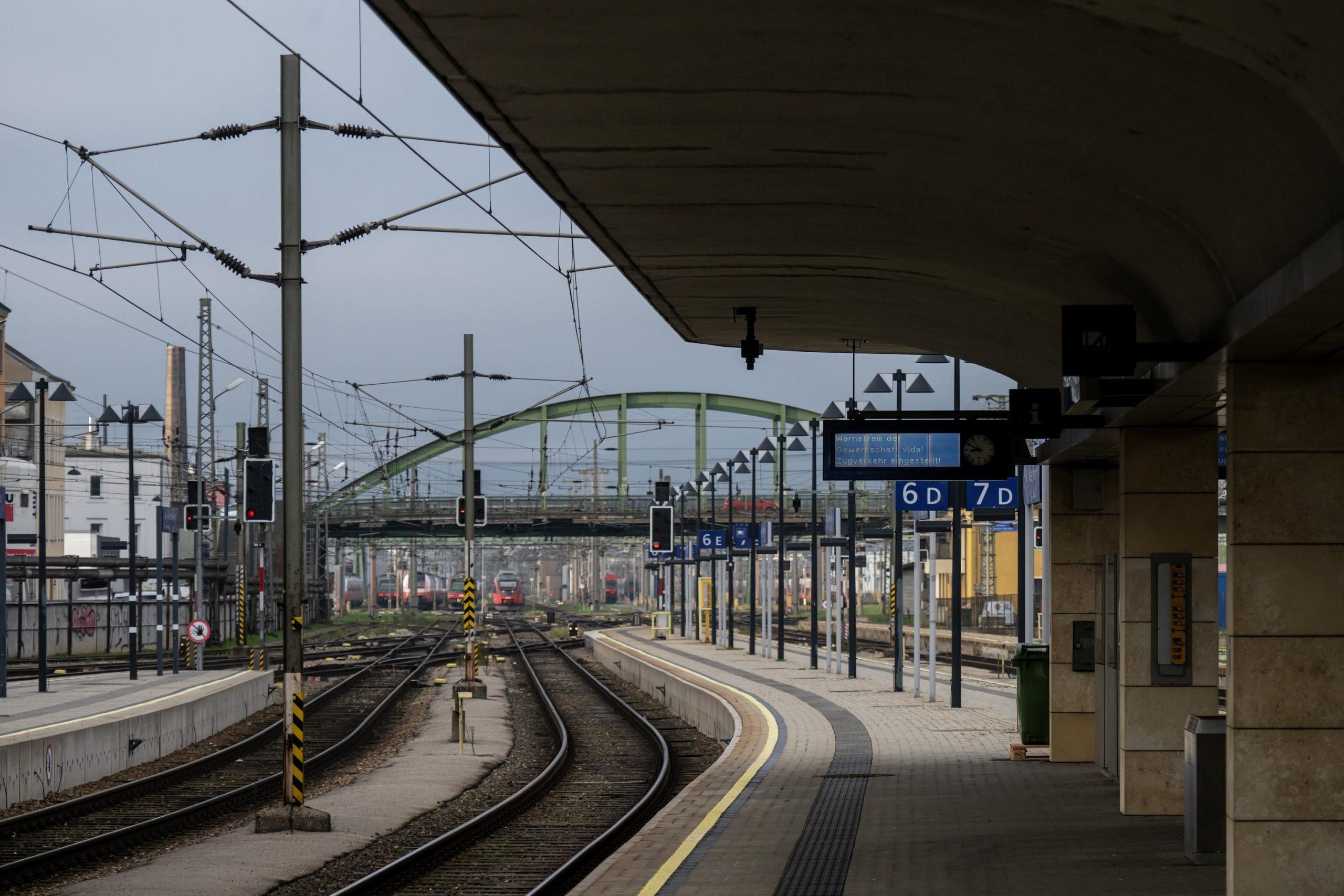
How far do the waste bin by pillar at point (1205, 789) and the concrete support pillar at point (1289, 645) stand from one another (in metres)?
1.58

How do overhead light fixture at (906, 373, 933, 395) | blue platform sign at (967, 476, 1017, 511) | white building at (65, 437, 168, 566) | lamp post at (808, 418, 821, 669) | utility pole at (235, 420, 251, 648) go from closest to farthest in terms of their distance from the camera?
blue platform sign at (967, 476, 1017, 511)
overhead light fixture at (906, 373, 933, 395)
lamp post at (808, 418, 821, 669)
utility pole at (235, 420, 251, 648)
white building at (65, 437, 168, 566)

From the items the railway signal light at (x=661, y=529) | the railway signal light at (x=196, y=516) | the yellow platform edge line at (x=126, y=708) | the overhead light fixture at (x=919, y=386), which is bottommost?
the yellow platform edge line at (x=126, y=708)

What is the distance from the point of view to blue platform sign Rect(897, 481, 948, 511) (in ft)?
70.8

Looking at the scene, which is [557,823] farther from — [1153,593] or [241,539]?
[241,539]

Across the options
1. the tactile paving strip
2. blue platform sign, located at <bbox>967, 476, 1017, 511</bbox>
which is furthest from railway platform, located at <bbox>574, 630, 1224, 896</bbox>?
blue platform sign, located at <bbox>967, 476, 1017, 511</bbox>

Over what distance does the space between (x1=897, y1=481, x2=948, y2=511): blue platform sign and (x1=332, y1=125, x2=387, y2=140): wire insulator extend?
9.06 metres

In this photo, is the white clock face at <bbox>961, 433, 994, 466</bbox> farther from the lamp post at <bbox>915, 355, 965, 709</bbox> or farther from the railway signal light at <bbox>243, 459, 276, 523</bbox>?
the railway signal light at <bbox>243, 459, 276, 523</bbox>

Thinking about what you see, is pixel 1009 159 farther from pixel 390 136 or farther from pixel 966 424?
pixel 390 136

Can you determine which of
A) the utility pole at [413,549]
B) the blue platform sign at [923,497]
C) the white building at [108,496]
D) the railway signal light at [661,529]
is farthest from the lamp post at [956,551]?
the white building at [108,496]

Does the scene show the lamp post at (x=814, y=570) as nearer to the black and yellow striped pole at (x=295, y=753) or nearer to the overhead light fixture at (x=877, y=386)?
the overhead light fixture at (x=877, y=386)

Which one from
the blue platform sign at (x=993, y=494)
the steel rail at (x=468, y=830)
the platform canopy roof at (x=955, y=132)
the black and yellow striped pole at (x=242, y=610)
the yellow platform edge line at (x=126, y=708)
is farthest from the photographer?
the black and yellow striped pole at (x=242, y=610)

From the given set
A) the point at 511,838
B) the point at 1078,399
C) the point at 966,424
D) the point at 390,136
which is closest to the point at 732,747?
the point at 511,838

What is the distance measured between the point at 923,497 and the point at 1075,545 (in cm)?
566

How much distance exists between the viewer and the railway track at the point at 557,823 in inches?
508
